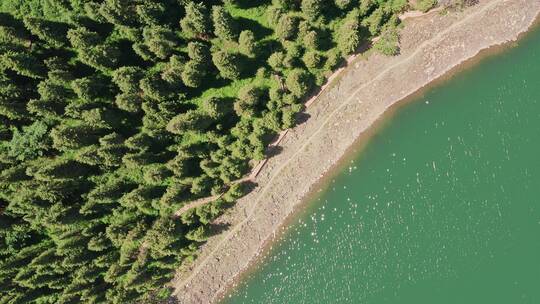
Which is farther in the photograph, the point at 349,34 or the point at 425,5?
the point at 425,5

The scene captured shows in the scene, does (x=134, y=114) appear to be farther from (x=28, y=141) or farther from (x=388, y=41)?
(x=388, y=41)

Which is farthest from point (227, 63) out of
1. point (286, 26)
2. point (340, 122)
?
point (340, 122)

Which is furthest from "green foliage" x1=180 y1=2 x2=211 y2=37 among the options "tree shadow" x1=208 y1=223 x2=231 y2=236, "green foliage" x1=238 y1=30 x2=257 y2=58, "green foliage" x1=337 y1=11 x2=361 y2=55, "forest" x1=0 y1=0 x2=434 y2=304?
"tree shadow" x1=208 y1=223 x2=231 y2=236

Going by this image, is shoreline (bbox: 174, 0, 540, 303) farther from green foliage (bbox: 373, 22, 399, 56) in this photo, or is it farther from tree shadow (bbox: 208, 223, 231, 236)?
green foliage (bbox: 373, 22, 399, 56)

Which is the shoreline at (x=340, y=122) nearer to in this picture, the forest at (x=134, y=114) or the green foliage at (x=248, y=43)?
the forest at (x=134, y=114)

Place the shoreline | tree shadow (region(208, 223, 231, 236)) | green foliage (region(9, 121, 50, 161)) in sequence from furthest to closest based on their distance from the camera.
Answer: tree shadow (region(208, 223, 231, 236)) < the shoreline < green foliage (region(9, 121, 50, 161))

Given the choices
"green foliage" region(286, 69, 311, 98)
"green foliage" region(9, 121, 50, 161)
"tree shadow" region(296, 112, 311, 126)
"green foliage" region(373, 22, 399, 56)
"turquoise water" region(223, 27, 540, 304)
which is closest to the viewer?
"green foliage" region(286, 69, 311, 98)
